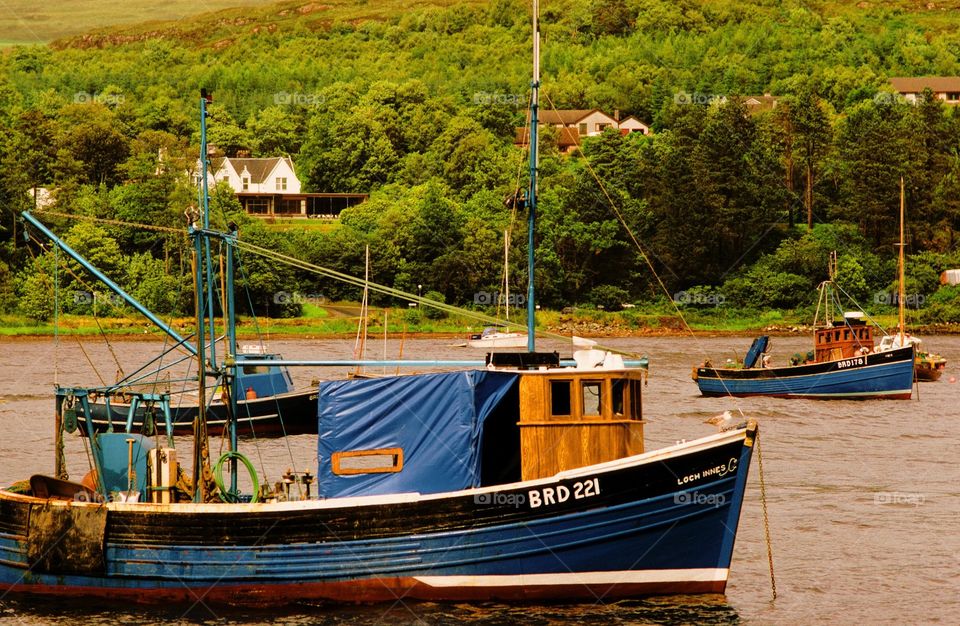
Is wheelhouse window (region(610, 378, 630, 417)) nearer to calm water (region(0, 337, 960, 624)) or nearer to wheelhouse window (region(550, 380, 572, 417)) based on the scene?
wheelhouse window (region(550, 380, 572, 417))

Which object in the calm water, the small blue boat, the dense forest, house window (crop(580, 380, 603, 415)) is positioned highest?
the dense forest

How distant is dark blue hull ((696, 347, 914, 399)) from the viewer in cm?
6612

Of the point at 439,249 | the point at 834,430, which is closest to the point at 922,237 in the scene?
the point at 439,249

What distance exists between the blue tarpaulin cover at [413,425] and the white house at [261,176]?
13069cm

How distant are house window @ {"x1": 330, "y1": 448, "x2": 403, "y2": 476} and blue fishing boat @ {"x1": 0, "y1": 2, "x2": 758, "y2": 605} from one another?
32 millimetres

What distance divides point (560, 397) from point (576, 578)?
3390mm

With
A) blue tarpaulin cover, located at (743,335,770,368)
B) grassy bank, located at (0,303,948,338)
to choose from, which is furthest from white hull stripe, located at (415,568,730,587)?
grassy bank, located at (0,303,948,338)

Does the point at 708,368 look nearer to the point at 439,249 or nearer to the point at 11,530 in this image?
the point at 11,530

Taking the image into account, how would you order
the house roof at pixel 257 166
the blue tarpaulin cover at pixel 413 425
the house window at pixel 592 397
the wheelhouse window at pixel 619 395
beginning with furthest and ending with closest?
the house roof at pixel 257 166 < the wheelhouse window at pixel 619 395 < the house window at pixel 592 397 < the blue tarpaulin cover at pixel 413 425

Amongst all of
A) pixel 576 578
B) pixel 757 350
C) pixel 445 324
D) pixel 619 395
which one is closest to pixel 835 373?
pixel 757 350

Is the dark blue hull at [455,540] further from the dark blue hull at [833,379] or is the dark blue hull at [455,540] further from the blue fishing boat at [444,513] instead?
the dark blue hull at [833,379]

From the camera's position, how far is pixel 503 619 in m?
25.5

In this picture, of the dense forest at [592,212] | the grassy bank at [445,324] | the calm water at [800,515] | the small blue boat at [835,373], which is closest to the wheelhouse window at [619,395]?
the calm water at [800,515]

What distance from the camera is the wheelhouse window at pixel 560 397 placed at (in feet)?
86.9
